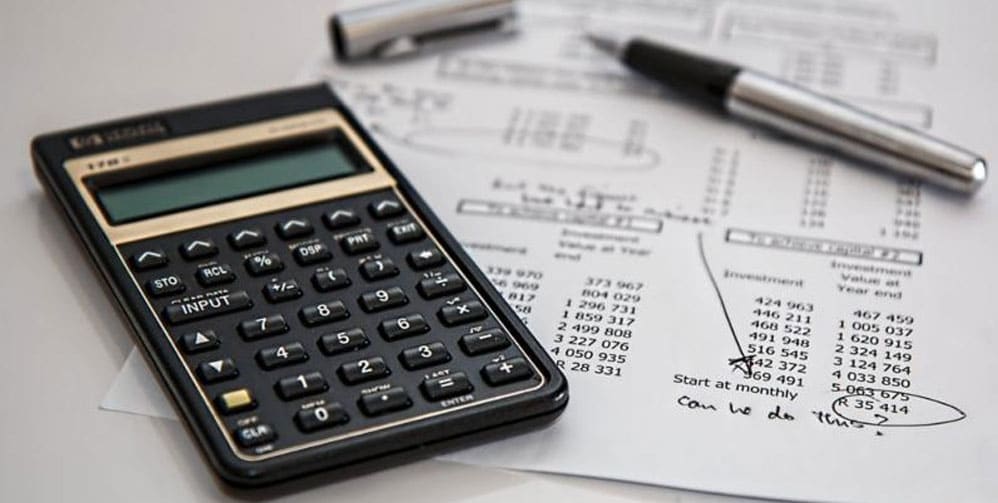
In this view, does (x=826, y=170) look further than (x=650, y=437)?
Yes

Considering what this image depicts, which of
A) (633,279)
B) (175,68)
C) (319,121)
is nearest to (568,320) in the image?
(633,279)

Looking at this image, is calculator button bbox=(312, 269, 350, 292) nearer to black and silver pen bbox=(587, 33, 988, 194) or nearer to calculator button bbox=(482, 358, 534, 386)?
calculator button bbox=(482, 358, 534, 386)

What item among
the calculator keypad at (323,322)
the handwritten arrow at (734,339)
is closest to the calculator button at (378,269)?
the calculator keypad at (323,322)

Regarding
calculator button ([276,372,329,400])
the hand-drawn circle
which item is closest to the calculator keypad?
calculator button ([276,372,329,400])

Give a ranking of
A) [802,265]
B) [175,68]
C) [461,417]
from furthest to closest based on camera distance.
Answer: [175,68] < [802,265] < [461,417]

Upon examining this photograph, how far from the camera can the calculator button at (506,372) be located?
0.44m

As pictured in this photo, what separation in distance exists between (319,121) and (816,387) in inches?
8.8

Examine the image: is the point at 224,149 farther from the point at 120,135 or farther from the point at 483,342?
the point at 483,342

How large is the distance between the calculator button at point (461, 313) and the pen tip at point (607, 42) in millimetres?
226

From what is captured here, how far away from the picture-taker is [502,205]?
56 cm

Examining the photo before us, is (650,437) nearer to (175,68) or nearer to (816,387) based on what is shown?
(816,387)

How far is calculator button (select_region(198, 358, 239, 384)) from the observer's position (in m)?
0.43

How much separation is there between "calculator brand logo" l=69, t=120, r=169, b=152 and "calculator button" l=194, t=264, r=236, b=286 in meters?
0.09

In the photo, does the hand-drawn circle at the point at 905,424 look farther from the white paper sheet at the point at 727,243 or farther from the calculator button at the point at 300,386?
the calculator button at the point at 300,386
